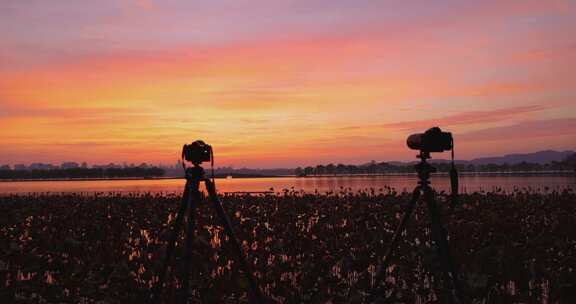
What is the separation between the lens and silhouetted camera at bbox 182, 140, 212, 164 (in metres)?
6.14

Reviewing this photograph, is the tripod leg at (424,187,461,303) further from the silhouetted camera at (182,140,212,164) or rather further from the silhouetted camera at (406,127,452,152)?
the silhouetted camera at (182,140,212,164)

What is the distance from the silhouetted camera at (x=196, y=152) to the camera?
6137 millimetres

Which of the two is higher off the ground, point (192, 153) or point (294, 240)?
point (192, 153)

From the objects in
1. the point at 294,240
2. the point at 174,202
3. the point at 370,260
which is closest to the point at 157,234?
the point at 294,240

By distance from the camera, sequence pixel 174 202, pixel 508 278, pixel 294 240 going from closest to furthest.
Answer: pixel 508 278
pixel 294 240
pixel 174 202

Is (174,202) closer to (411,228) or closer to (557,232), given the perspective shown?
(411,228)

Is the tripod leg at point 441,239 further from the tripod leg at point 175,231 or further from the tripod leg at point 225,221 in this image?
the tripod leg at point 175,231

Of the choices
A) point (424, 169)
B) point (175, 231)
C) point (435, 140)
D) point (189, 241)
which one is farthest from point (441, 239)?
point (175, 231)

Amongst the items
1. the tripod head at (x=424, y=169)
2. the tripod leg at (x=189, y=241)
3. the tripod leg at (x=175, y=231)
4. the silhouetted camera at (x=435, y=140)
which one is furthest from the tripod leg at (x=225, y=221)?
the silhouetted camera at (x=435, y=140)

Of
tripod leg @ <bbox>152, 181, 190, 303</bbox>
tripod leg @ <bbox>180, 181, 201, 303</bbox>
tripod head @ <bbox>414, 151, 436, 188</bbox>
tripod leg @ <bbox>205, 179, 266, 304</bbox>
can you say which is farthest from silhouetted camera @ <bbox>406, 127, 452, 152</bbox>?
tripod leg @ <bbox>152, 181, 190, 303</bbox>

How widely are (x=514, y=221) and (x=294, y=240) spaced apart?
7283 mm

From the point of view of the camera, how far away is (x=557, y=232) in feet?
44.8

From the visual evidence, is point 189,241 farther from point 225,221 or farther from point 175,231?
point 175,231

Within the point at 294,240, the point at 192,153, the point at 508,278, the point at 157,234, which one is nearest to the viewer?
the point at 192,153
